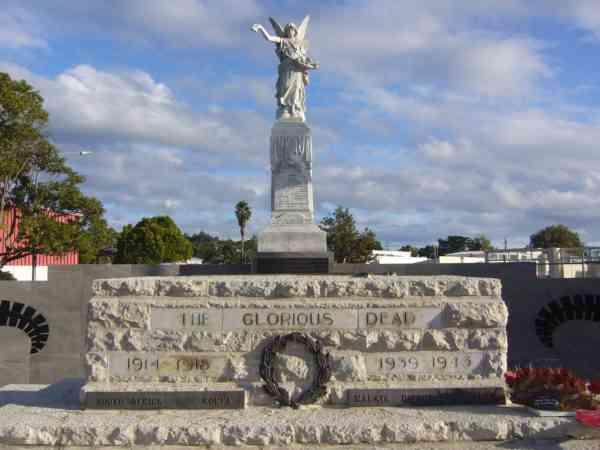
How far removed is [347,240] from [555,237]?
42.2 metres

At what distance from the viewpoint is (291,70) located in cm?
1574

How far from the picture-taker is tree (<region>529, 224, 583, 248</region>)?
66781 millimetres

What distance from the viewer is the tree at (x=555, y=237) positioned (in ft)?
219

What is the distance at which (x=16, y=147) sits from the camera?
2123 centimetres

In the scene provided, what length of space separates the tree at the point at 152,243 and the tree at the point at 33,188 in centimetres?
2846

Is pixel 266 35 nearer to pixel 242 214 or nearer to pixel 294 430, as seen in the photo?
pixel 294 430

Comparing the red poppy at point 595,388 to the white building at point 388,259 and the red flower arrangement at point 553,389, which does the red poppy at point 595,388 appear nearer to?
the red flower arrangement at point 553,389

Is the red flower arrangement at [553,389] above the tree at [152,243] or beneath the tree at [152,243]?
beneath

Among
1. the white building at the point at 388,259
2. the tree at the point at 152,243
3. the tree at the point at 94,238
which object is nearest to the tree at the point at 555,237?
the white building at the point at 388,259

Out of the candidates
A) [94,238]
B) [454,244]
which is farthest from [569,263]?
[454,244]

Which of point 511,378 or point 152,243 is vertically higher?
point 152,243

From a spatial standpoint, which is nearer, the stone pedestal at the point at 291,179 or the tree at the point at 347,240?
the stone pedestal at the point at 291,179

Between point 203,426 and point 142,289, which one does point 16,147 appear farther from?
point 203,426

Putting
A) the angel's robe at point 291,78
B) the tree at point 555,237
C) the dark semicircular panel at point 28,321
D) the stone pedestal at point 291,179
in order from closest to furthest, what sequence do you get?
the dark semicircular panel at point 28,321, the stone pedestal at point 291,179, the angel's robe at point 291,78, the tree at point 555,237
